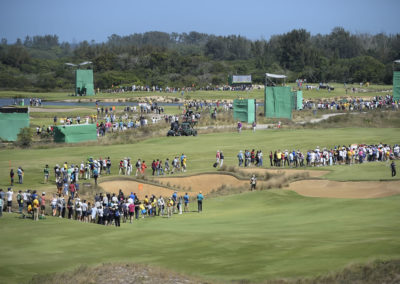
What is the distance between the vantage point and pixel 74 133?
193 ft

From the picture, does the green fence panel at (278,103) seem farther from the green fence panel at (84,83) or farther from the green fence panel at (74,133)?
the green fence panel at (84,83)

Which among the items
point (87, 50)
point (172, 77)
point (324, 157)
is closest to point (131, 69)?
point (172, 77)

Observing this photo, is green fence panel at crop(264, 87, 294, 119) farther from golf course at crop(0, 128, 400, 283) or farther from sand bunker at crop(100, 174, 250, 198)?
sand bunker at crop(100, 174, 250, 198)

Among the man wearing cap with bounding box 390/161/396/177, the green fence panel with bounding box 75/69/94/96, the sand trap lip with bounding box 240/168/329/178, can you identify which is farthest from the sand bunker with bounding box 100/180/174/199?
the green fence panel with bounding box 75/69/94/96

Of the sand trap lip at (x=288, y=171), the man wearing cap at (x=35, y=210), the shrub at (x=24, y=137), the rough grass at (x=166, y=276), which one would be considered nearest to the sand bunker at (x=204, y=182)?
the sand trap lip at (x=288, y=171)

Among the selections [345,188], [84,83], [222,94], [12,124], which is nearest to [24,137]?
[12,124]

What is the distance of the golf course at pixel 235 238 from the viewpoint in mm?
19844

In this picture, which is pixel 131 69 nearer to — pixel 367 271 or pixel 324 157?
pixel 324 157

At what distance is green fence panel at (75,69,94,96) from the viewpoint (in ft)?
374

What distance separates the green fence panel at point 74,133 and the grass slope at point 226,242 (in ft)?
94.2

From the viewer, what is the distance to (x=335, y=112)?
275 feet

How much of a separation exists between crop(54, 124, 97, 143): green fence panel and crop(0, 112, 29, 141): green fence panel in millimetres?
4067

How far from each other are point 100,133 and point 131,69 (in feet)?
294

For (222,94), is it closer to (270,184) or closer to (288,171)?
(288,171)
